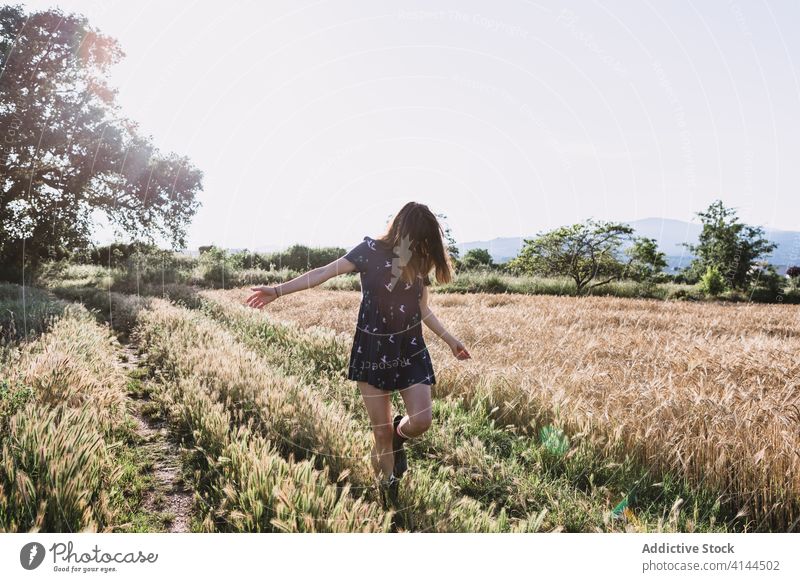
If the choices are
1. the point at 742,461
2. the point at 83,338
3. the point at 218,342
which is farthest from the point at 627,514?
the point at 83,338

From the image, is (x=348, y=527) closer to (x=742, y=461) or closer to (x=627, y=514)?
(x=627, y=514)

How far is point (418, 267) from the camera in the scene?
3121 mm

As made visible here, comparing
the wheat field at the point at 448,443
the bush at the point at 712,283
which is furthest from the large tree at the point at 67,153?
the bush at the point at 712,283

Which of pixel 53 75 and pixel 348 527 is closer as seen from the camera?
pixel 348 527

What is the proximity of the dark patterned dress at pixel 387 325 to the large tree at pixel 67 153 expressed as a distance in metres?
11.7

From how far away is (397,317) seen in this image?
10.2 feet

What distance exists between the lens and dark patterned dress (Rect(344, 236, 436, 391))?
10.1 ft

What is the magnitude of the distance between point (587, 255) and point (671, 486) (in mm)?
13134

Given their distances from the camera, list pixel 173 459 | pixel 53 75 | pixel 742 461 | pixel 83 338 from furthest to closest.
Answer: pixel 53 75
pixel 83 338
pixel 173 459
pixel 742 461

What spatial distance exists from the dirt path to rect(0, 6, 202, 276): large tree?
34.0ft

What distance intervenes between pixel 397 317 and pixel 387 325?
90 millimetres

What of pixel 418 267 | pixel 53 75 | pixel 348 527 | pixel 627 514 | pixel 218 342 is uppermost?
pixel 53 75

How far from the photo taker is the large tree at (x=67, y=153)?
10938 mm

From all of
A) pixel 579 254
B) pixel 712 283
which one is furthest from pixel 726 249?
pixel 579 254
